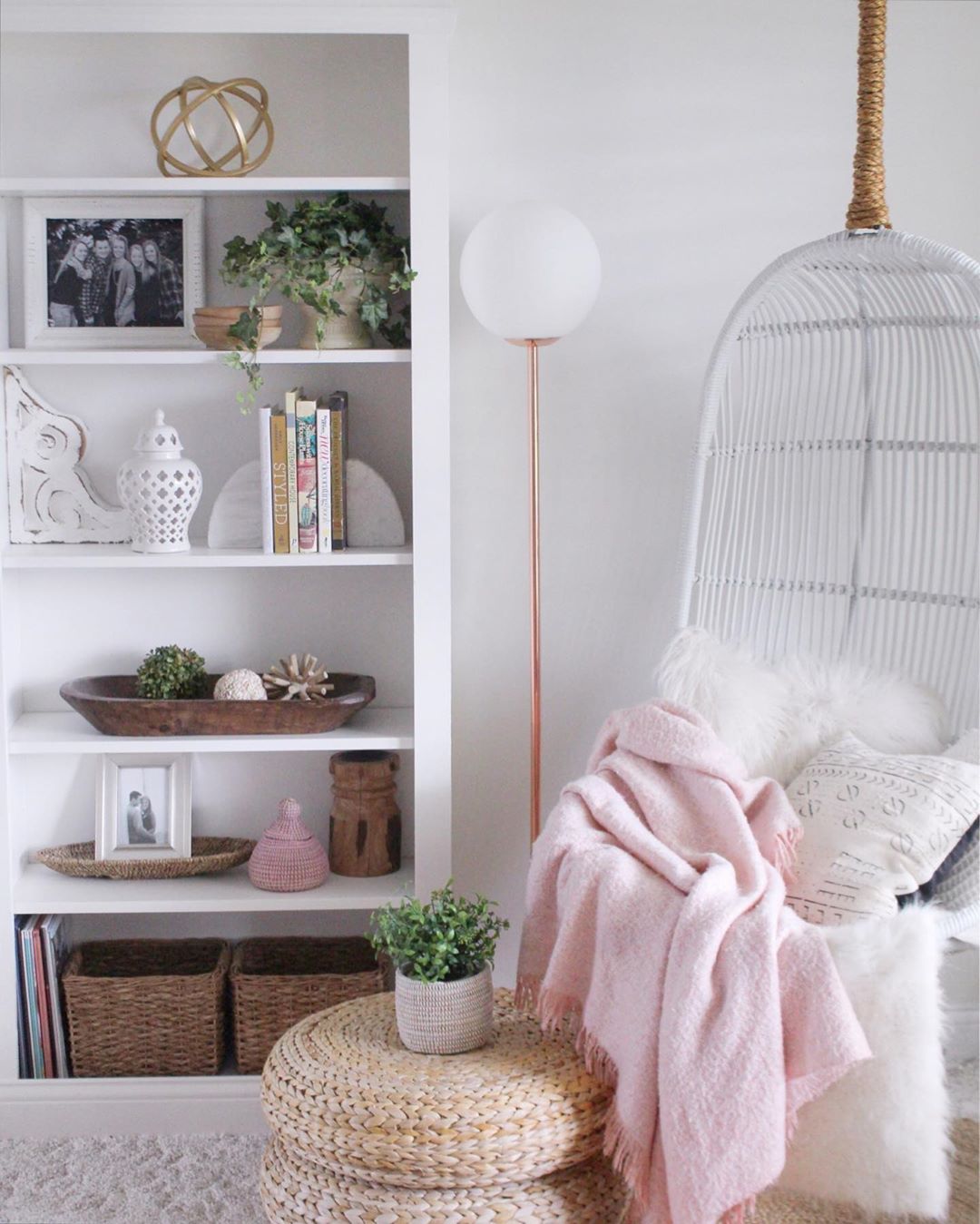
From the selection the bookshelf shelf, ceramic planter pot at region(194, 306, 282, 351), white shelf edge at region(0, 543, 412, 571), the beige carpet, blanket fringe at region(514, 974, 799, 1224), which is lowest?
the beige carpet

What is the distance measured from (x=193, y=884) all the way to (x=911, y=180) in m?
1.94

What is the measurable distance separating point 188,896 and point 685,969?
3.61 ft

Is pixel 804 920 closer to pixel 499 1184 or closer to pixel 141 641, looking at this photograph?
pixel 499 1184

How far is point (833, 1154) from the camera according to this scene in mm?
1674

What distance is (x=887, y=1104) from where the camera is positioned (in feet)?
5.39

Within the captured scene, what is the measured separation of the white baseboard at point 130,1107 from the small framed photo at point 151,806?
420 millimetres

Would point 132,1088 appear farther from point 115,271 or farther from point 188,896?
point 115,271

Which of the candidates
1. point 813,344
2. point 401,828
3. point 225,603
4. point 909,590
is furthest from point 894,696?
point 225,603

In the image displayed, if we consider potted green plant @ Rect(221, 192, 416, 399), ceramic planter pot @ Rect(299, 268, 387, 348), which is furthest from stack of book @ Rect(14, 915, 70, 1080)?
ceramic planter pot @ Rect(299, 268, 387, 348)

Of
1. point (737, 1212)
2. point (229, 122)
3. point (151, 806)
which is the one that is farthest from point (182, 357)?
point (737, 1212)

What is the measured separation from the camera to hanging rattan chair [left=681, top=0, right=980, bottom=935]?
2.27 m

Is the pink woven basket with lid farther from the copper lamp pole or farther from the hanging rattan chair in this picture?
the hanging rattan chair

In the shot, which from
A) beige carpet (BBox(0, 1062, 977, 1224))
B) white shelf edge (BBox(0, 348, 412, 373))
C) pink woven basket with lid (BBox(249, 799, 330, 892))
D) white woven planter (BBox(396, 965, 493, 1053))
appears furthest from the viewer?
pink woven basket with lid (BBox(249, 799, 330, 892))

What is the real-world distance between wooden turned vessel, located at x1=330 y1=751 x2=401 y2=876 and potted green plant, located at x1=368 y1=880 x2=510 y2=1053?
55cm
